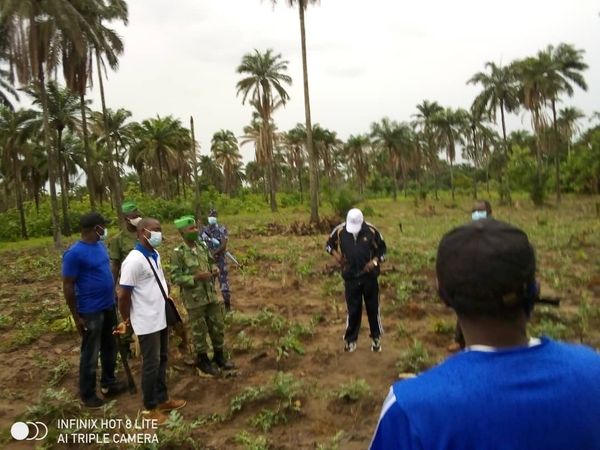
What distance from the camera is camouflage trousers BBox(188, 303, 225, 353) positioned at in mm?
5129

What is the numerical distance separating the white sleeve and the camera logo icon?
4.83 feet

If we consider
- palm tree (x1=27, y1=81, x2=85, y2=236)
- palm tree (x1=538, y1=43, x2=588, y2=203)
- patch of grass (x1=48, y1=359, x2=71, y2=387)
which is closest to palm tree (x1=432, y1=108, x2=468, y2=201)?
palm tree (x1=538, y1=43, x2=588, y2=203)

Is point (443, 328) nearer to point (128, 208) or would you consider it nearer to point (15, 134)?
point (128, 208)

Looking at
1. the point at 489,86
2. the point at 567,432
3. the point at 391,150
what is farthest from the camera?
the point at 391,150

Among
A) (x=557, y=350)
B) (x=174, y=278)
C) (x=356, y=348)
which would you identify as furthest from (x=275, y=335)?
(x=557, y=350)

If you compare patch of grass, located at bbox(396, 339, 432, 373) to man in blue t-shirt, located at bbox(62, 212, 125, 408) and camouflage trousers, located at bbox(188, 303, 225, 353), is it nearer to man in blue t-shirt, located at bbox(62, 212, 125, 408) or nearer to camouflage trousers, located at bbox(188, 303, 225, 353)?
camouflage trousers, located at bbox(188, 303, 225, 353)

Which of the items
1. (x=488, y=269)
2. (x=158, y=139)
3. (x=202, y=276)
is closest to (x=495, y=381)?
(x=488, y=269)

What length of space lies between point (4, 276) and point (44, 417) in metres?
10.9

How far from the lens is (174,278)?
16.1 ft

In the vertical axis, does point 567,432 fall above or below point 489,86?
below

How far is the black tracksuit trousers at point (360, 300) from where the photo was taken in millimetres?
5566

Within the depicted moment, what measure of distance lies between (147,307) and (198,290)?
79 centimetres

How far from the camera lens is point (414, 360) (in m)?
5.38

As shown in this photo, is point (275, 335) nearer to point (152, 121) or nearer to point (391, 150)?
point (152, 121)
